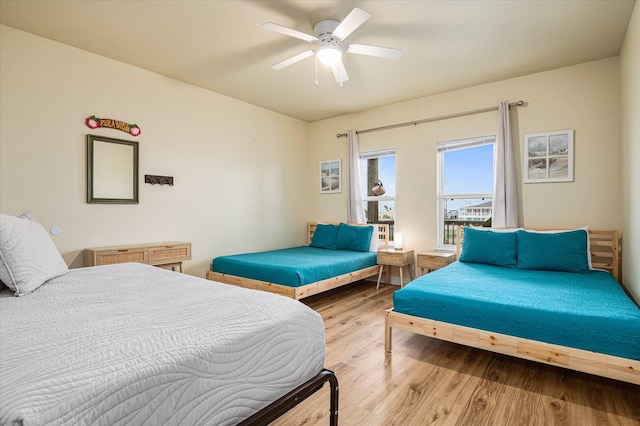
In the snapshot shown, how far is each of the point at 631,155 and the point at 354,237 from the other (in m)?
3.05

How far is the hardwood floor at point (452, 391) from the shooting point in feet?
5.78

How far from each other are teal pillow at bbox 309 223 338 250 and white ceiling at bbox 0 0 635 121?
6.95ft

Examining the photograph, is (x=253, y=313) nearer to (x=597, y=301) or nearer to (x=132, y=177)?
(x=597, y=301)

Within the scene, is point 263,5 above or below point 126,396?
above

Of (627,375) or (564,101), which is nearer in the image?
(627,375)

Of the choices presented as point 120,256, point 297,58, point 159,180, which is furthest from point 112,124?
point 297,58

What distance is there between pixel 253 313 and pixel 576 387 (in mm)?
2140

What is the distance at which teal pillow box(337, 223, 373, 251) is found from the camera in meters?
4.73

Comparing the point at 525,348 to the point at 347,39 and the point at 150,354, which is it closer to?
the point at 150,354

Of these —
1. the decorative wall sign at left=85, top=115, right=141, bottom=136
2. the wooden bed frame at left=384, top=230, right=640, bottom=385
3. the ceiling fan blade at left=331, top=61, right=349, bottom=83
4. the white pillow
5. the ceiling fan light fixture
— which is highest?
the ceiling fan blade at left=331, top=61, right=349, bottom=83

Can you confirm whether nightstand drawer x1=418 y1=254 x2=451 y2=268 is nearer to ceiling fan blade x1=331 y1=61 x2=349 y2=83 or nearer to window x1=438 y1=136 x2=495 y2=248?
window x1=438 y1=136 x2=495 y2=248

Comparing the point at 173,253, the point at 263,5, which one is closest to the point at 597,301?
the point at 263,5

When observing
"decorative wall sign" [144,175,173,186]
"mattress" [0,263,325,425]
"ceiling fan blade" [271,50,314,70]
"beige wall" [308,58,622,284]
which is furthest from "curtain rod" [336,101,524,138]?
"mattress" [0,263,325,425]

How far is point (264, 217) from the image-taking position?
5.06 meters
